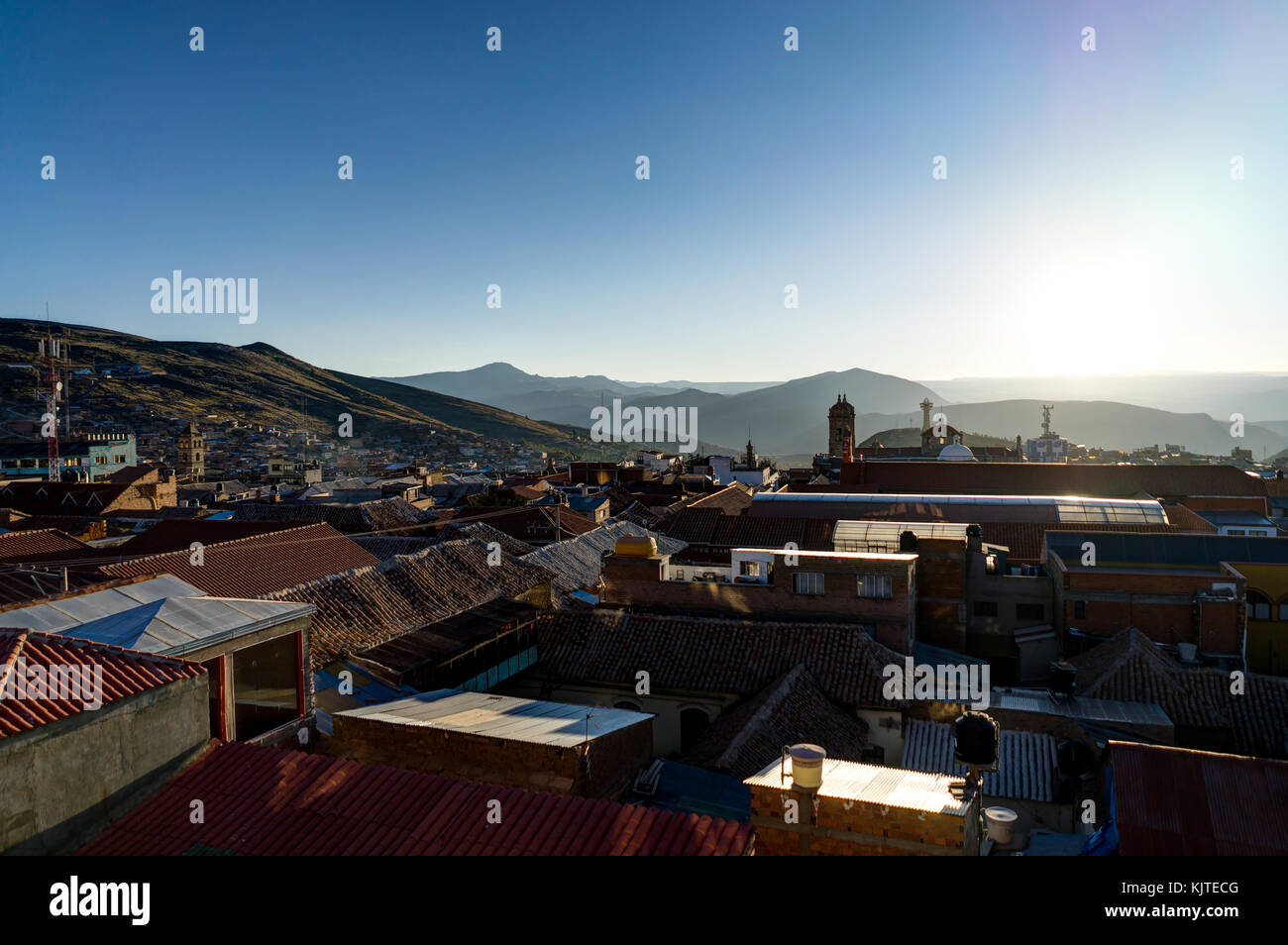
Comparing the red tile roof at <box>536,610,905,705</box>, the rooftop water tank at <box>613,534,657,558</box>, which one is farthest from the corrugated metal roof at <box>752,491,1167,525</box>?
the red tile roof at <box>536,610,905,705</box>

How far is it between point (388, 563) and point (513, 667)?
5379mm

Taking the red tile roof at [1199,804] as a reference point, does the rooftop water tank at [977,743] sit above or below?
above

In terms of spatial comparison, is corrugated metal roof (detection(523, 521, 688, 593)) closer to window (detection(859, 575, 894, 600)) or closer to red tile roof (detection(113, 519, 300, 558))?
window (detection(859, 575, 894, 600))

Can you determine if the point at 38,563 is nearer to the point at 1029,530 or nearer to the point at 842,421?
the point at 1029,530

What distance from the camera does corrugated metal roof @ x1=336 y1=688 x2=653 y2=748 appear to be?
10.0 m

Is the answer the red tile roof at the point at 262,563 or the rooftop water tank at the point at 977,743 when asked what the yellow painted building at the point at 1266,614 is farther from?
the red tile roof at the point at 262,563

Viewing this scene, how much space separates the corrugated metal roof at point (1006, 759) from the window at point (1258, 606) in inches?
542

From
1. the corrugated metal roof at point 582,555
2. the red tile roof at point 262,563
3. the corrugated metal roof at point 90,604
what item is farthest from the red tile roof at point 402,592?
the corrugated metal roof at point 90,604

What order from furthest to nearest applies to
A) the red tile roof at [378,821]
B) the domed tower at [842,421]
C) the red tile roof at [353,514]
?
the domed tower at [842,421]
the red tile roof at [353,514]
the red tile roof at [378,821]

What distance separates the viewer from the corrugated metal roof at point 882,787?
23.5 feet

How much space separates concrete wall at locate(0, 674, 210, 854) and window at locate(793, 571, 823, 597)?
16061mm

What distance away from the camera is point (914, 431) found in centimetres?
16025

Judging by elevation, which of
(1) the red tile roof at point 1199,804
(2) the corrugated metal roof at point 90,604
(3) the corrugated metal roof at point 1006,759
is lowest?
(3) the corrugated metal roof at point 1006,759

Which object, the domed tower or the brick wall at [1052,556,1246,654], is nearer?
the brick wall at [1052,556,1246,654]
